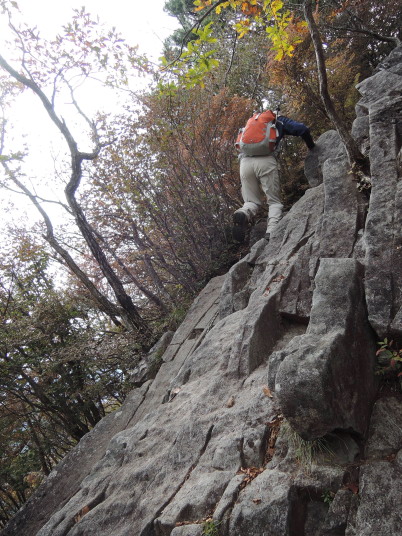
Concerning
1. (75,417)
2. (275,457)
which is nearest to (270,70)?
(275,457)

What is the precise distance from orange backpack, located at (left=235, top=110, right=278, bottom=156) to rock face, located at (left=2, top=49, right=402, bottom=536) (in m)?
1.33

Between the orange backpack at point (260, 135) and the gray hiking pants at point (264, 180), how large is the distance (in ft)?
0.69

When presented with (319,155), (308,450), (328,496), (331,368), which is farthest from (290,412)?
(319,155)

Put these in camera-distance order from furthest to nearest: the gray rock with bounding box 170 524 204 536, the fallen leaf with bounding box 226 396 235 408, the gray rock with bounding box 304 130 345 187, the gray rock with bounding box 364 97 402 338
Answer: the gray rock with bounding box 304 130 345 187
the fallen leaf with bounding box 226 396 235 408
the gray rock with bounding box 364 97 402 338
the gray rock with bounding box 170 524 204 536

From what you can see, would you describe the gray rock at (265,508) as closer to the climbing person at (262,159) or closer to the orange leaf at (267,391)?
the orange leaf at (267,391)

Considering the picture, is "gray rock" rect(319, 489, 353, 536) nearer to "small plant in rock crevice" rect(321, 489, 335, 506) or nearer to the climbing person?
"small plant in rock crevice" rect(321, 489, 335, 506)

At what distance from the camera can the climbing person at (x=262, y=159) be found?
24.3 feet

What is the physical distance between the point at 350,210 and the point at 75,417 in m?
9.38

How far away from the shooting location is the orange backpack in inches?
291

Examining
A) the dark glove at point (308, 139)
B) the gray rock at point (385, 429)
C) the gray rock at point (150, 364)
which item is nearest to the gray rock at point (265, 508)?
the gray rock at point (385, 429)

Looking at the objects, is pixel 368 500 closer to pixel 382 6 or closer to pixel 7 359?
pixel 7 359

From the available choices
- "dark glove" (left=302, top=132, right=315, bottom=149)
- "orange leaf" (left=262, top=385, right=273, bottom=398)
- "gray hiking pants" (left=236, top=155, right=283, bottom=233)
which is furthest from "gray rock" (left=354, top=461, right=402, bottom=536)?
"dark glove" (left=302, top=132, right=315, bottom=149)

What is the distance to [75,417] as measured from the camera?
1095 centimetres

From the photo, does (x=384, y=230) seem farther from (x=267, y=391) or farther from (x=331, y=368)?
(x=267, y=391)
